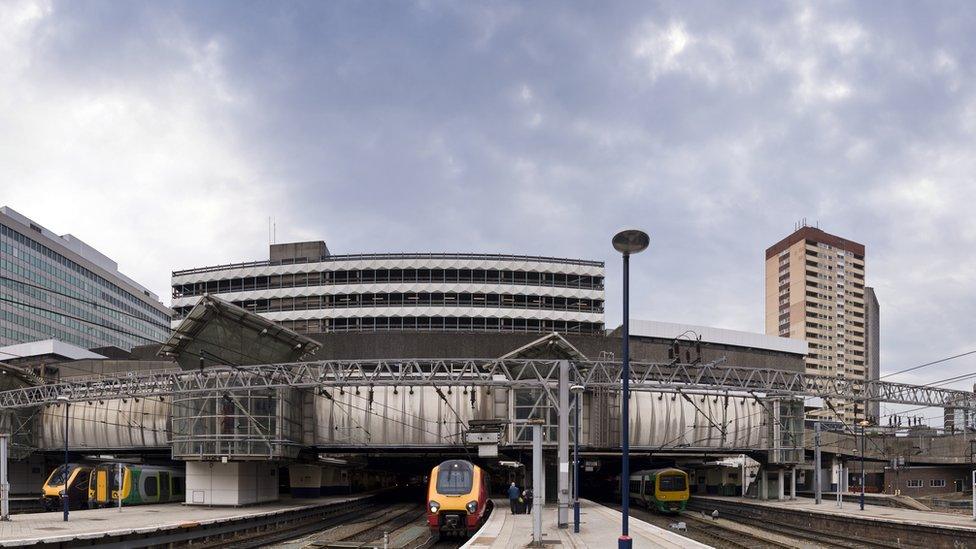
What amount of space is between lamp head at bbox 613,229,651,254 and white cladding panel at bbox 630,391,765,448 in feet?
137

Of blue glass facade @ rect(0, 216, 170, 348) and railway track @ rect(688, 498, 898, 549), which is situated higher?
blue glass facade @ rect(0, 216, 170, 348)

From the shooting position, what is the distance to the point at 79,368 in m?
77.3

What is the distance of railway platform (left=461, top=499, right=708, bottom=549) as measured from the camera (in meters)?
28.4

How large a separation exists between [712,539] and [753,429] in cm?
2850

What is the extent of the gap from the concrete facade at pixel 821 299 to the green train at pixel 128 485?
149 m

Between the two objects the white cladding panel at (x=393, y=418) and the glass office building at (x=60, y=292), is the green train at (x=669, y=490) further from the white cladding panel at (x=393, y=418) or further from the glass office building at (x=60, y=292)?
the glass office building at (x=60, y=292)

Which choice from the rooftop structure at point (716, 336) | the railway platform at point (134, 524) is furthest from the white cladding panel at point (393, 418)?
the rooftop structure at point (716, 336)

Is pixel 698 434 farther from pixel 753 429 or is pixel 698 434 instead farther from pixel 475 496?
pixel 475 496

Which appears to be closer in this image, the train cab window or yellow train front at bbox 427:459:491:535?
yellow train front at bbox 427:459:491:535

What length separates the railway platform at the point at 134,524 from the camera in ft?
93.9

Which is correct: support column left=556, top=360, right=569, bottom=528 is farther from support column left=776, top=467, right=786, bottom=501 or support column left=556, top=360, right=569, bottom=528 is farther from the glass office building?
the glass office building

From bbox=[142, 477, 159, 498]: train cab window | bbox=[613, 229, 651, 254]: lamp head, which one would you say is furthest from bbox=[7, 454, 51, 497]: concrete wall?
bbox=[613, 229, 651, 254]: lamp head

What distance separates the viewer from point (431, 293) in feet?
330

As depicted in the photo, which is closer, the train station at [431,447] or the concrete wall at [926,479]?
the train station at [431,447]
